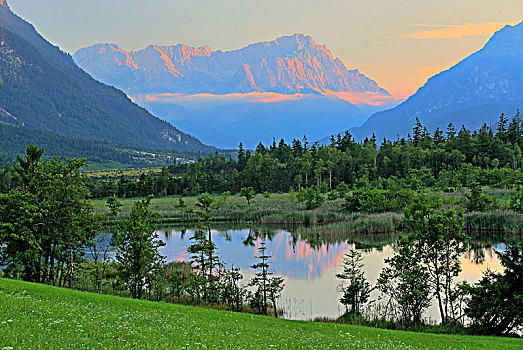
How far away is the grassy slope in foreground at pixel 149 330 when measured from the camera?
1317cm

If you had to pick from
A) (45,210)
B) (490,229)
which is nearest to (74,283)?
(45,210)

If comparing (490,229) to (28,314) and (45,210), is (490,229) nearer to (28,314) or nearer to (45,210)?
(45,210)

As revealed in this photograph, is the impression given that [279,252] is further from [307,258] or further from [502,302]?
[502,302]

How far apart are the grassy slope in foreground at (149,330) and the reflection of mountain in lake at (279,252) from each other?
69.3 ft

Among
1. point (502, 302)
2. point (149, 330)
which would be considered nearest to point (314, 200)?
point (502, 302)

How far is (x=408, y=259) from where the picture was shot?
31.2m

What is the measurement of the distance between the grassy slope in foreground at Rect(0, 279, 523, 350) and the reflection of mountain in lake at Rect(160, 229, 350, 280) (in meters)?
21.1

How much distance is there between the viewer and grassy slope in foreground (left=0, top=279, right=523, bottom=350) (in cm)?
1317

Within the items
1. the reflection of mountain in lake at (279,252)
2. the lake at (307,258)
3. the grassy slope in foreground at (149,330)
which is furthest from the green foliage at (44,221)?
the reflection of mountain in lake at (279,252)

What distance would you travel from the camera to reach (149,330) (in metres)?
15.8

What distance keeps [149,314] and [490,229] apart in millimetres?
54707

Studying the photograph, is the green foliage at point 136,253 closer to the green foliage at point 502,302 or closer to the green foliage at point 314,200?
the green foliage at point 502,302

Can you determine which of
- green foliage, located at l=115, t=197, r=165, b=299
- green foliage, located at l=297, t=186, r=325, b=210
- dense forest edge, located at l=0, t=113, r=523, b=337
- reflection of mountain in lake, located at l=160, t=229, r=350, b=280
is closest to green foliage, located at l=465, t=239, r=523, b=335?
dense forest edge, located at l=0, t=113, r=523, b=337

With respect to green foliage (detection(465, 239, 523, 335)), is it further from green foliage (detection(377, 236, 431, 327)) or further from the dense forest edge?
green foliage (detection(377, 236, 431, 327))
